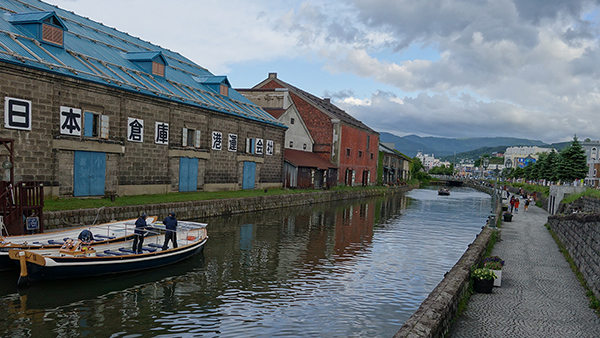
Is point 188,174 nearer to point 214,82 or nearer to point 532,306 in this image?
point 214,82

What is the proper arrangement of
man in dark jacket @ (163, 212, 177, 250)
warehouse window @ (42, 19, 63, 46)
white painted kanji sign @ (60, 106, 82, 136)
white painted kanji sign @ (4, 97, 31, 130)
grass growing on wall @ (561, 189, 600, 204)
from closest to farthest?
man in dark jacket @ (163, 212, 177, 250)
white painted kanji sign @ (4, 97, 31, 130)
white painted kanji sign @ (60, 106, 82, 136)
warehouse window @ (42, 19, 63, 46)
grass growing on wall @ (561, 189, 600, 204)

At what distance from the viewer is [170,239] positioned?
64.8ft

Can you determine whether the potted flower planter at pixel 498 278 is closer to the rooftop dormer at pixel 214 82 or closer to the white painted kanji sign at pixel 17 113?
the white painted kanji sign at pixel 17 113

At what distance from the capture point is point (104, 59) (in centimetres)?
3098

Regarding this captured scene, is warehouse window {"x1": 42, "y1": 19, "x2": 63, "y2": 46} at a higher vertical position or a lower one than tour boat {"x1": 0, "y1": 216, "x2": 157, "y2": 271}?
higher

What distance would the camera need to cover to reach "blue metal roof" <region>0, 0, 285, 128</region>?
2465 cm

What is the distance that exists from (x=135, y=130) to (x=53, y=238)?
14.2 m

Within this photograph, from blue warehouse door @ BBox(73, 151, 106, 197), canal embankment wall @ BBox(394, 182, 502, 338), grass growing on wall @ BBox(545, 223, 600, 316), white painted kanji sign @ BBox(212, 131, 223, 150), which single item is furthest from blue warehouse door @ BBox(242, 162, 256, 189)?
canal embankment wall @ BBox(394, 182, 502, 338)

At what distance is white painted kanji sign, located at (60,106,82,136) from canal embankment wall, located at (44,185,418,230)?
520cm

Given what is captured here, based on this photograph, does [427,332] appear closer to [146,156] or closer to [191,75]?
[146,156]

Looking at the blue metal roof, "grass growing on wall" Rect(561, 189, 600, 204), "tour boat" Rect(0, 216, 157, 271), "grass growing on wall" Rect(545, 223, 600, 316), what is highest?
the blue metal roof

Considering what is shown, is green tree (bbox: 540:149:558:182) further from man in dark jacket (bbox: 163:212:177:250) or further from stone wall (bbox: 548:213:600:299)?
man in dark jacket (bbox: 163:212:177:250)

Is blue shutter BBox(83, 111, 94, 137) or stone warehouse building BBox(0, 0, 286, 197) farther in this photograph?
blue shutter BBox(83, 111, 94, 137)

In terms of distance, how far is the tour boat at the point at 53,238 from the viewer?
49.9 feet
